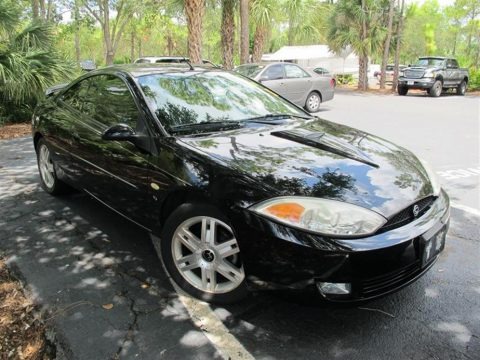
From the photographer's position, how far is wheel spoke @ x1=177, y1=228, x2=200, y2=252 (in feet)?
9.17

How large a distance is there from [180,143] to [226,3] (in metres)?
Answer: 12.7

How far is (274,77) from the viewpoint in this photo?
11.4 m

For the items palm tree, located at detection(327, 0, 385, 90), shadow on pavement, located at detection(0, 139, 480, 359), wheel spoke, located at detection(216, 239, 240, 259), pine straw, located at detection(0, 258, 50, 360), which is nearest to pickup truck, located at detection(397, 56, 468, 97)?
palm tree, located at detection(327, 0, 385, 90)

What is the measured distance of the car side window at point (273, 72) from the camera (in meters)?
11.3

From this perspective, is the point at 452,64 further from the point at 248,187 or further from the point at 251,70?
the point at 248,187

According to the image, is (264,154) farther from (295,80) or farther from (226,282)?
(295,80)

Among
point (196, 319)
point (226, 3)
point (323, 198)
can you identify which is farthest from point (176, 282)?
point (226, 3)

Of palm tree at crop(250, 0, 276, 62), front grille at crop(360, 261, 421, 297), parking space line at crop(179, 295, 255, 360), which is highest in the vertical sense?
palm tree at crop(250, 0, 276, 62)

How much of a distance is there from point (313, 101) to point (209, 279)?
33.8 ft

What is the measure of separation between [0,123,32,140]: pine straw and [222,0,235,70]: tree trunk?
265 inches

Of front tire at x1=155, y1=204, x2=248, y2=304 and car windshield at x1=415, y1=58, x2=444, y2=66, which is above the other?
car windshield at x1=415, y1=58, x2=444, y2=66

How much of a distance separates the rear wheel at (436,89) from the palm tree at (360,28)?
447 centimetres

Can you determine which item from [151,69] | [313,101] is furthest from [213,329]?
[313,101]

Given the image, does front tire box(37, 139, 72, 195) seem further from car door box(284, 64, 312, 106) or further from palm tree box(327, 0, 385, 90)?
palm tree box(327, 0, 385, 90)
